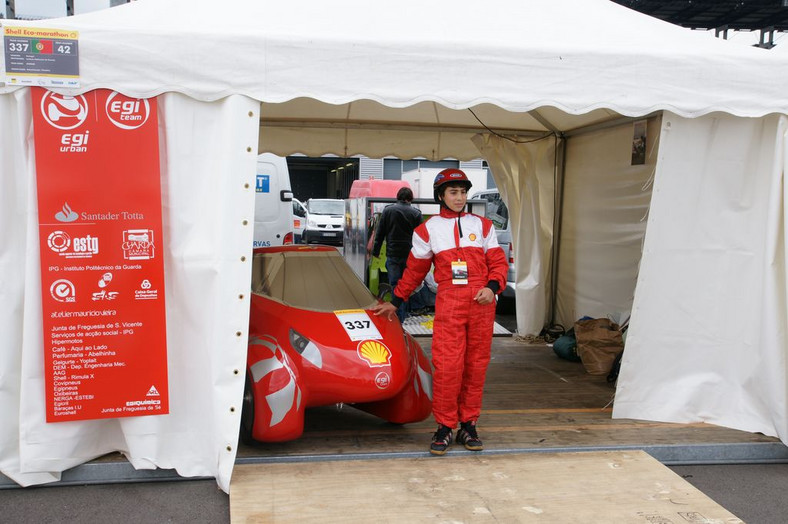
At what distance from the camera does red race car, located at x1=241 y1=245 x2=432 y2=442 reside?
412 cm

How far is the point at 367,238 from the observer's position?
10.9 meters

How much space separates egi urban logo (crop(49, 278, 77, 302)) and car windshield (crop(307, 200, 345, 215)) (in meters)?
19.7

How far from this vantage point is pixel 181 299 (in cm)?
395

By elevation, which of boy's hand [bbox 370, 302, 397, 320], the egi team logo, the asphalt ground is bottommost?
the asphalt ground

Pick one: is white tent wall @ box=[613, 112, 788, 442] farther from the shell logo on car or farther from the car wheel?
the car wheel

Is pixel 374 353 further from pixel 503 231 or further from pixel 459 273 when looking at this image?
pixel 503 231

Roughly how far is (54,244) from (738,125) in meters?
4.61

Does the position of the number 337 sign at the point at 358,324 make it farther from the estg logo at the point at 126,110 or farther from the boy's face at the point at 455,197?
the estg logo at the point at 126,110

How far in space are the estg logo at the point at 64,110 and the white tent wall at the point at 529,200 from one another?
506 cm

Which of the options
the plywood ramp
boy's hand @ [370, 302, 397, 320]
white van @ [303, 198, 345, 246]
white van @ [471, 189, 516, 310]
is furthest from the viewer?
white van @ [303, 198, 345, 246]

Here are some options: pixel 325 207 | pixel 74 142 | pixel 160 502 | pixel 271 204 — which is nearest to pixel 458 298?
pixel 160 502

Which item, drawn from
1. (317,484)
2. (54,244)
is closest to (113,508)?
(317,484)

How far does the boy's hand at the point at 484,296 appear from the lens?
4191 mm

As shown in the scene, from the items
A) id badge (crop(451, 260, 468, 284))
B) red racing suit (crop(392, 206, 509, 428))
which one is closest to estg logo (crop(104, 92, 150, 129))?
red racing suit (crop(392, 206, 509, 428))
